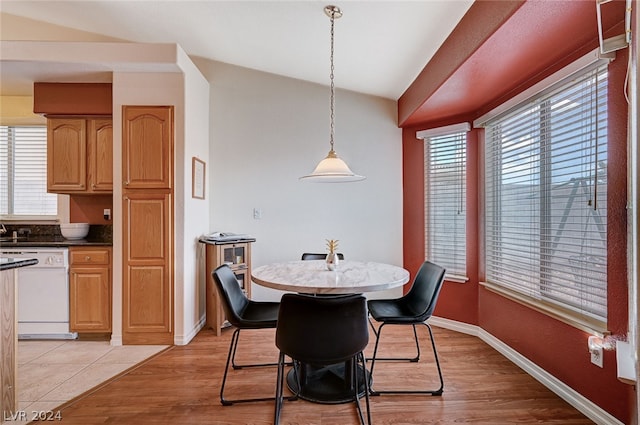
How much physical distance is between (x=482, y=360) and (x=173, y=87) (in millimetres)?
3518

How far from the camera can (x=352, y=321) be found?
5.27ft

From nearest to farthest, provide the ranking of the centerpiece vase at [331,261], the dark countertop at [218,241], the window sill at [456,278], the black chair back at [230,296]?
the black chair back at [230,296], the centerpiece vase at [331,261], the dark countertop at [218,241], the window sill at [456,278]

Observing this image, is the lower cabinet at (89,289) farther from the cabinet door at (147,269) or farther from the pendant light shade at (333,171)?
the pendant light shade at (333,171)

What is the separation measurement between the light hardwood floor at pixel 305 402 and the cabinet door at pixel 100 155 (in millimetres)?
1767

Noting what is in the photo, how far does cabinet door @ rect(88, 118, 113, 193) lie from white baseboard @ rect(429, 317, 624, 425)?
12.3ft

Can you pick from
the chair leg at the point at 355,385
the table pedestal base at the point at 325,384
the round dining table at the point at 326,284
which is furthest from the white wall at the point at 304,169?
the chair leg at the point at 355,385

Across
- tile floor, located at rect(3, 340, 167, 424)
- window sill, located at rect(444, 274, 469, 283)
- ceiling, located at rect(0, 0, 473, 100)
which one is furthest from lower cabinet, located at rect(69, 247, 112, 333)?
window sill, located at rect(444, 274, 469, 283)

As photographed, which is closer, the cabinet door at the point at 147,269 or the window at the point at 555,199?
the window at the point at 555,199

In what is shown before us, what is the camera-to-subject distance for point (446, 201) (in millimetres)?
3361

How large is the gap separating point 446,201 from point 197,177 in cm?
258

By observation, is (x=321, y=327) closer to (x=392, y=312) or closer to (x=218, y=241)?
(x=392, y=312)

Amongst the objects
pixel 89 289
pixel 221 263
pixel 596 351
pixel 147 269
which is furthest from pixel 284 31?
pixel 596 351

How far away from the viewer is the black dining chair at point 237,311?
2.00m

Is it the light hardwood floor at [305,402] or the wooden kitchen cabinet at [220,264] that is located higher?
the wooden kitchen cabinet at [220,264]
